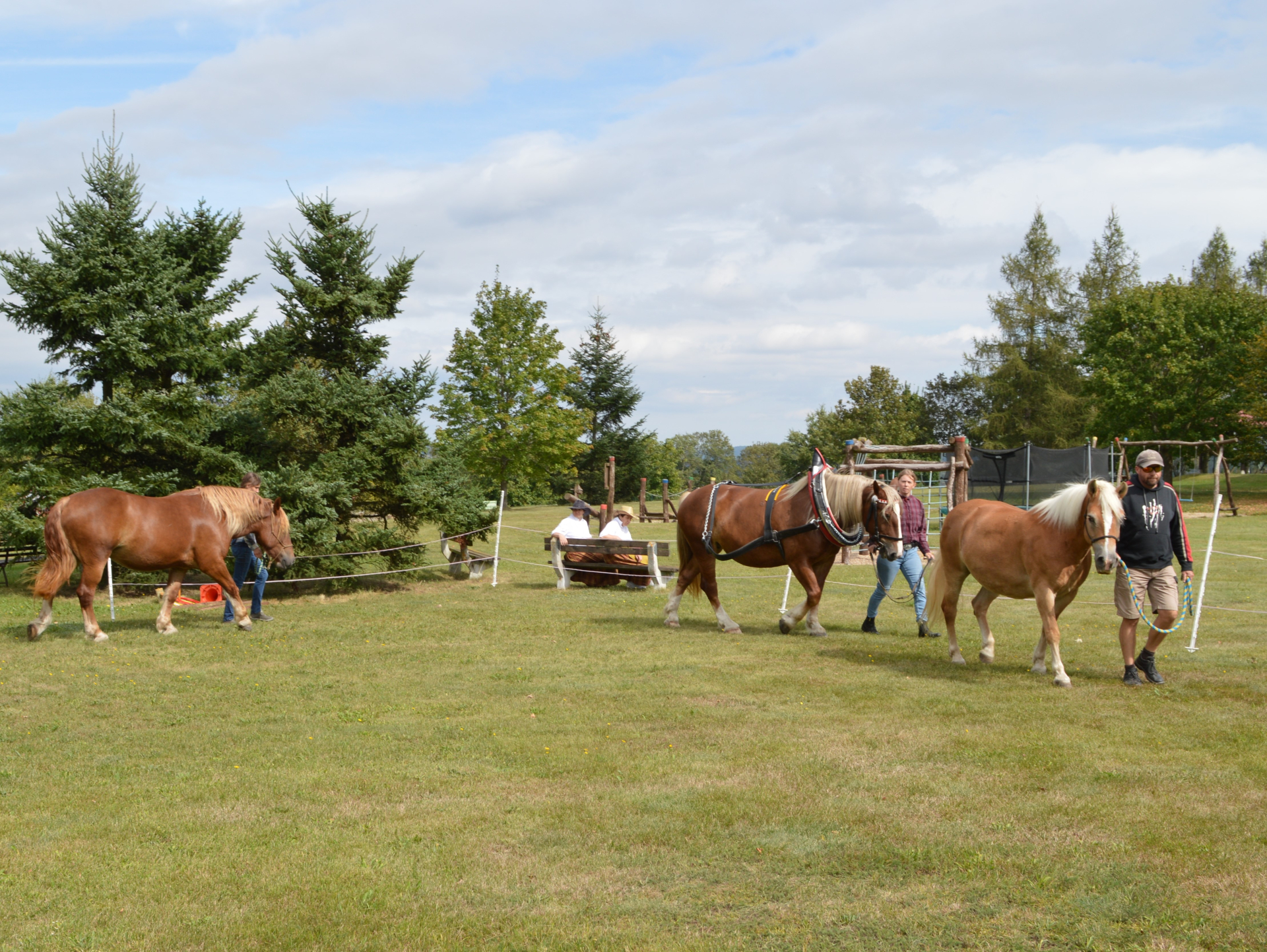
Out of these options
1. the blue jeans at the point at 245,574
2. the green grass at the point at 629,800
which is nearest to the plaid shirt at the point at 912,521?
the green grass at the point at 629,800

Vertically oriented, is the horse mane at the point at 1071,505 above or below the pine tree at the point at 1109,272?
below

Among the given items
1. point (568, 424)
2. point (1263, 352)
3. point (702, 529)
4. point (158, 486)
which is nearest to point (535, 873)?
point (702, 529)

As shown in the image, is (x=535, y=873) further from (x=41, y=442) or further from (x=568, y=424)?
(x=568, y=424)

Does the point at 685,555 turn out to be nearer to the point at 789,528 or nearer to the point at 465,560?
the point at 789,528

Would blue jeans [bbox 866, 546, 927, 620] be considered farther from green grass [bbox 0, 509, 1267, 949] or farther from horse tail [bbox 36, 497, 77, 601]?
horse tail [bbox 36, 497, 77, 601]

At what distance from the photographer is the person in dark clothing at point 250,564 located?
12.6m

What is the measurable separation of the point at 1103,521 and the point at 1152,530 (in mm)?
570

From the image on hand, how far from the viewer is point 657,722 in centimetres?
718

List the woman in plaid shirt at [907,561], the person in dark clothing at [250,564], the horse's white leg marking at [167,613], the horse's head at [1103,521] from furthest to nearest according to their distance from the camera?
the person in dark clothing at [250,564] → the horse's white leg marking at [167,613] → the woman in plaid shirt at [907,561] → the horse's head at [1103,521]

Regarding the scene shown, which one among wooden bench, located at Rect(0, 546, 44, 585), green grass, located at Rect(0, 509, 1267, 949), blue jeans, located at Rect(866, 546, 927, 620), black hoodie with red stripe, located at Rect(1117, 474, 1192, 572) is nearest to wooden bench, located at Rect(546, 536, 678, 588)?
blue jeans, located at Rect(866, 546, 927, 620)

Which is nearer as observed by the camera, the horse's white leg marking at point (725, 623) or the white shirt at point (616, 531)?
the horse's white leg marking at point (725, 623)

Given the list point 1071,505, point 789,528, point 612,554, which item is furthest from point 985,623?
point 612,554

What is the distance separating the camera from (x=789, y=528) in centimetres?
1112

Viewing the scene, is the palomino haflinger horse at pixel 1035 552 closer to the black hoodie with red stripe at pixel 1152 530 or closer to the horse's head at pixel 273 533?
the black hoodie with red stripe at pixel 1152 530
